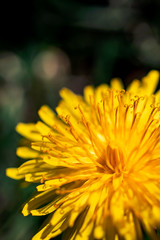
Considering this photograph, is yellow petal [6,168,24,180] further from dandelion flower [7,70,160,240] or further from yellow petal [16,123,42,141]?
yellow petal [16,123,42,141]

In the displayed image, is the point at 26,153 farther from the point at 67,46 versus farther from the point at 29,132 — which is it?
the point at 67,46

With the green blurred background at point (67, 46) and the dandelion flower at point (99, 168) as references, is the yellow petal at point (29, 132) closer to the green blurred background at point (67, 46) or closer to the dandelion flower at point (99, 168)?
the dandelion flower at point (99, 168)

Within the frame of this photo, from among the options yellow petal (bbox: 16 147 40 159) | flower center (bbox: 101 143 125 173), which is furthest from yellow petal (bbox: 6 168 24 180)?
flower center (bbox: 101 143 125 173)

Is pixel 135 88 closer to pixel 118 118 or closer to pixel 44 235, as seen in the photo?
pixel 118 118

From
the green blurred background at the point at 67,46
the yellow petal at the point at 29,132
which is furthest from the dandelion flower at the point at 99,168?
the green blurred background at the point at 67,46

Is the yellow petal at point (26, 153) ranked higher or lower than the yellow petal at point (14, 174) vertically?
higher

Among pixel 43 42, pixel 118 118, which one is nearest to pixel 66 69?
pixel 43 42
